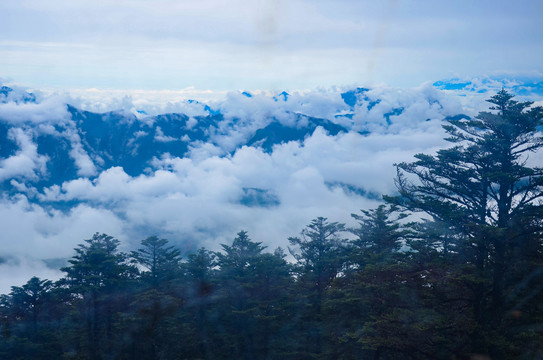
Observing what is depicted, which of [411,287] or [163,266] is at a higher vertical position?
[163,266]

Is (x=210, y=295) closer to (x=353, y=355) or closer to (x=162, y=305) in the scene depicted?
(x=162, y=305)

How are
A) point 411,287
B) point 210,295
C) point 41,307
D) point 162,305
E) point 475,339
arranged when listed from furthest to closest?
point 41,307 → point 210,295 → point 162,305 → point 411,287 → point 475,339

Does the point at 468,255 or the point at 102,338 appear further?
the point at 102,338

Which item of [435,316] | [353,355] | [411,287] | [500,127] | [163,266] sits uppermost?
[500,127]

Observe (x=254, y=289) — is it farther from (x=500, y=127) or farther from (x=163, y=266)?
(x=500, y=127)

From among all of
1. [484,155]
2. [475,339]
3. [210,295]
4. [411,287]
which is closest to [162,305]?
[210,295]

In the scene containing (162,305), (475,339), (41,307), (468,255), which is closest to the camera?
(475,339)

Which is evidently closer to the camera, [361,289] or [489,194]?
[489,194]
